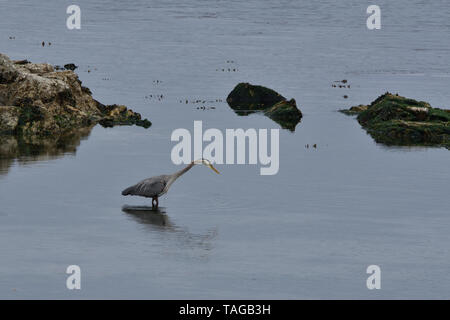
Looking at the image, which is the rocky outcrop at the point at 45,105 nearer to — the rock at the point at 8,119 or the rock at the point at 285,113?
the rock at the point at 8,119

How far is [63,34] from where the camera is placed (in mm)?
111750

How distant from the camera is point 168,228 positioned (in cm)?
2877

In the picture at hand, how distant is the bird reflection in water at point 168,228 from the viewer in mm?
27094

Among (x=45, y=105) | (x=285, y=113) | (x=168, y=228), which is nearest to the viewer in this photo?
(x=168, y=228)

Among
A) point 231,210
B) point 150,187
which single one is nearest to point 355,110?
point 231,210

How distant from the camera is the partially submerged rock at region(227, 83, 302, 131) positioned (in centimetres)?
5347

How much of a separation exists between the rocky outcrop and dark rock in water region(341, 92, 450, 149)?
1064cm

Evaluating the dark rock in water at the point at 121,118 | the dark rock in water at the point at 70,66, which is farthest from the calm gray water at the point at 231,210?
the dark rock in water at the point at 70,66

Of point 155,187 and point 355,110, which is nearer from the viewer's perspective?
point 155,187

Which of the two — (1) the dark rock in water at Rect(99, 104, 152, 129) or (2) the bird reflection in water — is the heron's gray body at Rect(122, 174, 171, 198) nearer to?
(2) the bird reflection in water

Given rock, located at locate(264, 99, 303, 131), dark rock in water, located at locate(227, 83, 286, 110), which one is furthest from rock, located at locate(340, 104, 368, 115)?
dark rock in water, located at locate(227, 83, 286, 110)

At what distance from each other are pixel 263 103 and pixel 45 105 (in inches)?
584

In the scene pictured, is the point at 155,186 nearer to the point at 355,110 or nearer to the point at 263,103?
the point at 355,110

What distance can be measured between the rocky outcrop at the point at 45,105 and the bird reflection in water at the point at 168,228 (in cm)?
1608
